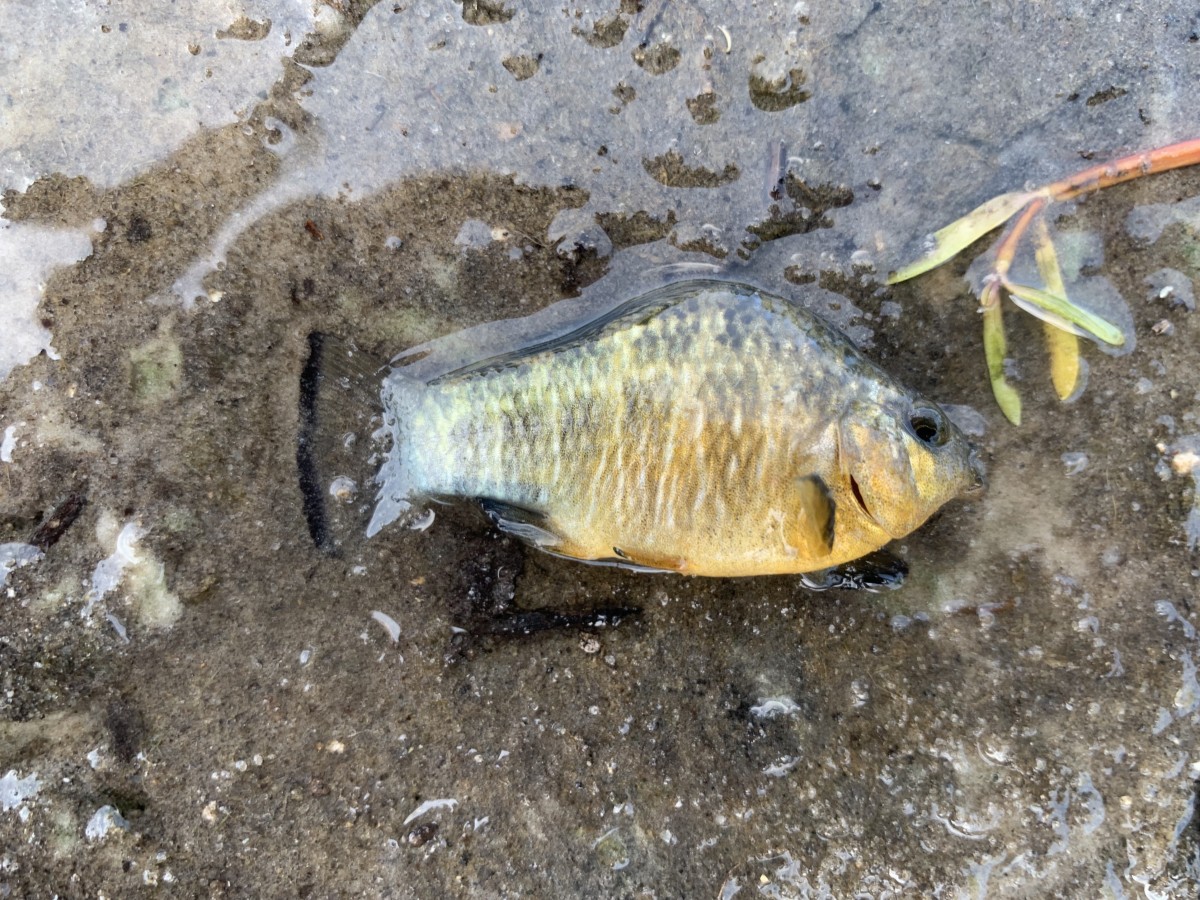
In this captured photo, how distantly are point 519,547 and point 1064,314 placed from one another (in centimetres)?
232

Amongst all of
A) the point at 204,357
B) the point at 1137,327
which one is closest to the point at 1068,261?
the point at 1137,327

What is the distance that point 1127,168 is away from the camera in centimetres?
267

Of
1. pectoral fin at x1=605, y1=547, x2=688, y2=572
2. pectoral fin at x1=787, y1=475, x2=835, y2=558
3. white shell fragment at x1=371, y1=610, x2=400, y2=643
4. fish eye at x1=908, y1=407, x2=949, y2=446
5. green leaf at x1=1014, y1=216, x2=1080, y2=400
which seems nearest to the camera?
pectoral fin at x1=787, y1=475, x2=835, y2=558

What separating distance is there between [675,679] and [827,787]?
715 millimetres

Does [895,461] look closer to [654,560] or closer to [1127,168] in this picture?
[654,560]

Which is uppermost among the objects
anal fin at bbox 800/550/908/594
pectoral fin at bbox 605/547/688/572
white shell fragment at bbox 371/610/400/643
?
pectoral fin at bbox 605/547/688/572

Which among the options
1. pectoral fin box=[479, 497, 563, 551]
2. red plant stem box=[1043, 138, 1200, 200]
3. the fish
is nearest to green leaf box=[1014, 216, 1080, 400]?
red plant stem box=[1043, 138, 1200, 200]

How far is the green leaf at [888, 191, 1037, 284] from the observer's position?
2.73 metres

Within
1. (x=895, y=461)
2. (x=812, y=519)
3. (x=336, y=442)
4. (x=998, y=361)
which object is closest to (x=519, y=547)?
(x=336, y=442)

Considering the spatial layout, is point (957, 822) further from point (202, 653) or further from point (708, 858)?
point (202, 653)

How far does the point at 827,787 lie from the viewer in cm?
274

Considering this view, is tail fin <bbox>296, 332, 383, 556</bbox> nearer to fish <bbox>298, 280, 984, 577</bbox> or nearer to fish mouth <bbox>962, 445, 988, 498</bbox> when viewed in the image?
fish <bbox>298, 280, 984, 577</bbox>

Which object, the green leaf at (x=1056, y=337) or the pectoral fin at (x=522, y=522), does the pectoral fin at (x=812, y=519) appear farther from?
the green leaf at (x=1056, y=337)

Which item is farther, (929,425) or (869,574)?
(869,574)
